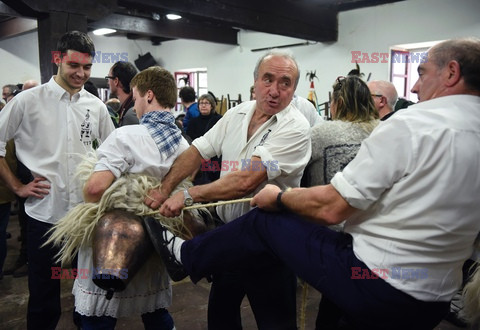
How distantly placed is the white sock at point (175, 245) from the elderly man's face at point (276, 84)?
0.75m

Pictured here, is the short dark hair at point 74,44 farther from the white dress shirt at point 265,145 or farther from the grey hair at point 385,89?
the grey hair at point 385,89

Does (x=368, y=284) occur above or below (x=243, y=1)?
below

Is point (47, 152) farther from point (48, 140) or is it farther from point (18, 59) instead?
point (18, 59)

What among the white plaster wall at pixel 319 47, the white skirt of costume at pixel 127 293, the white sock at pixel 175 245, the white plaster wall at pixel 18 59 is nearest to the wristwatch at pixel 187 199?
the white sock at pixel 175 245

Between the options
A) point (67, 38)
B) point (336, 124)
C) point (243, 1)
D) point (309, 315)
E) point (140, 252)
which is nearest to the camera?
point (140, 252)

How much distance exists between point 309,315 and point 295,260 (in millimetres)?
1893

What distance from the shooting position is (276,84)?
1.89 m

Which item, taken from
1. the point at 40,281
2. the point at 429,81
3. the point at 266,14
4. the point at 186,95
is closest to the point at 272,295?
the point at 429,81

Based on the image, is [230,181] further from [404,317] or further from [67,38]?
[67,38]

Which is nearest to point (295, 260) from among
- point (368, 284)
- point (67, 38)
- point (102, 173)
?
point (368, 284)

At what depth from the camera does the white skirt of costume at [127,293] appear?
5.77 feet

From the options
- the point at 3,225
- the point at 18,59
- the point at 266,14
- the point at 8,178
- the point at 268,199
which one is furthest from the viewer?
the point at 18,59

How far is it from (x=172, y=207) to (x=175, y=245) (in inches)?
7.5

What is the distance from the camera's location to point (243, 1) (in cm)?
592
